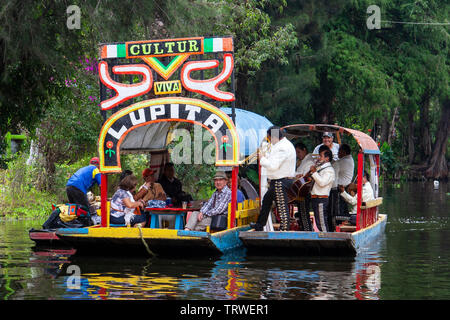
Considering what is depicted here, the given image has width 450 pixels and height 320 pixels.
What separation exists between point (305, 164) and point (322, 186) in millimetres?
1710

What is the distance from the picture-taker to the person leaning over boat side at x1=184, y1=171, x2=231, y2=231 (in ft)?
47.3

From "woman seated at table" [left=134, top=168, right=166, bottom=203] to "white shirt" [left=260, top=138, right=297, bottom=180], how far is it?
2.56 metres

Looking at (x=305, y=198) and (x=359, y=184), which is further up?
(x=359, y=184)

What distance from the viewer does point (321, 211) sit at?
1438 cm

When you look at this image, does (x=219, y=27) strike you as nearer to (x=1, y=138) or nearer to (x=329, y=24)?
(x=1, y=138)

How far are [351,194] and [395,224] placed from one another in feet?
16.5

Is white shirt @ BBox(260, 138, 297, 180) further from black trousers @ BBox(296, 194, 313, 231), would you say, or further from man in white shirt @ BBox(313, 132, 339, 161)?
man in white shirt @ BBox(313, 132, 339, 161)

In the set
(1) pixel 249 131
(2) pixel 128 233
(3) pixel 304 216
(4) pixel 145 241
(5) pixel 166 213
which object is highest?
(1) pixel 249 131

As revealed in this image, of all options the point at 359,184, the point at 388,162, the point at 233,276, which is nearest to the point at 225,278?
the point at 233,276

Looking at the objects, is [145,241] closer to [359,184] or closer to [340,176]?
[359,184]

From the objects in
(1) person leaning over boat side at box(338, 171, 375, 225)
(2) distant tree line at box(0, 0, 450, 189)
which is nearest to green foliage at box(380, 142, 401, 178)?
(2) distant tree line at box(0, 0, 450, 189)

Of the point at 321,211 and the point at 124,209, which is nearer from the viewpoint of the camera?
the point at 321,211
